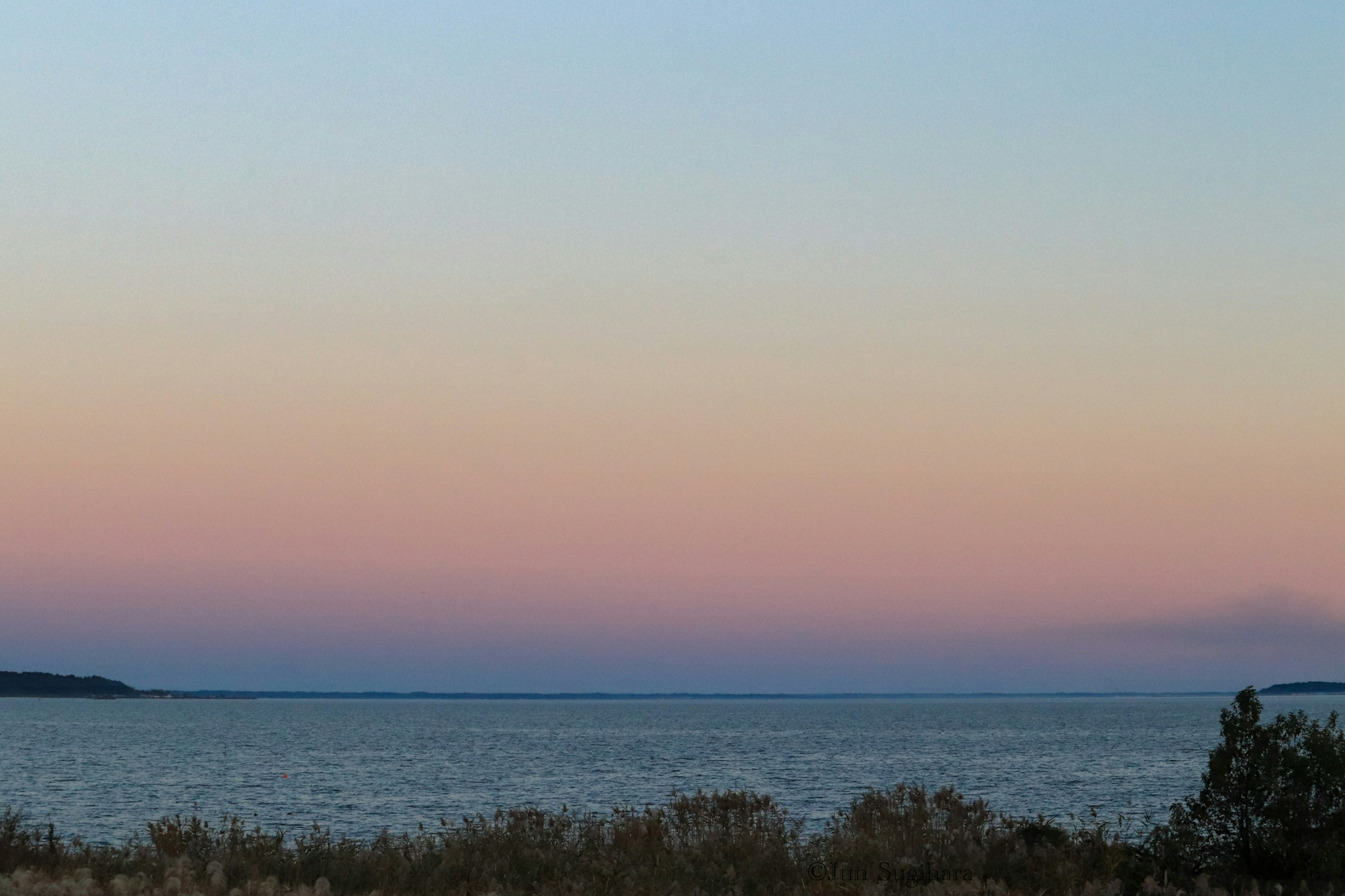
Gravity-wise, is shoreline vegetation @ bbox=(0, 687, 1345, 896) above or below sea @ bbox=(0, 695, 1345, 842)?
above

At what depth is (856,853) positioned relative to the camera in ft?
69.9

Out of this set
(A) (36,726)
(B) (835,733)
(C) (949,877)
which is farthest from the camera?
(A) (36,726)

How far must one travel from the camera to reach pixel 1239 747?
21.6 metres

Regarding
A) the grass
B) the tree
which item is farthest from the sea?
the tree

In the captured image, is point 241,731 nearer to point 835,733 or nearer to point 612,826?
point 835,733

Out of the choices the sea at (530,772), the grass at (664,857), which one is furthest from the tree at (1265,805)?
the sea at (530,772)

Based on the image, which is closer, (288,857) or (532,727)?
(288,857)

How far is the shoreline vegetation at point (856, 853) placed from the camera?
19516 millimetres

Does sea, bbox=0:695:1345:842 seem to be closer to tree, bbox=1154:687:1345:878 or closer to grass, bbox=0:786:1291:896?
grass, bbox=0:786:1291:896

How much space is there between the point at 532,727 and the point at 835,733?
147 ft

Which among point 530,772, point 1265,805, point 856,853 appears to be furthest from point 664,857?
point 530,772

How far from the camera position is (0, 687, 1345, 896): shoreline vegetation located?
1952 centimetres

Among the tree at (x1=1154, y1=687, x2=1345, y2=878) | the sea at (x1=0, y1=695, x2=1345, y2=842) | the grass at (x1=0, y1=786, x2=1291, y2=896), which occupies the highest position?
the tree at (x1=1154, y1=687, x2=1345, y2=878)

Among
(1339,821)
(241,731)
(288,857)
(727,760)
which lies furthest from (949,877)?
(241,731)
